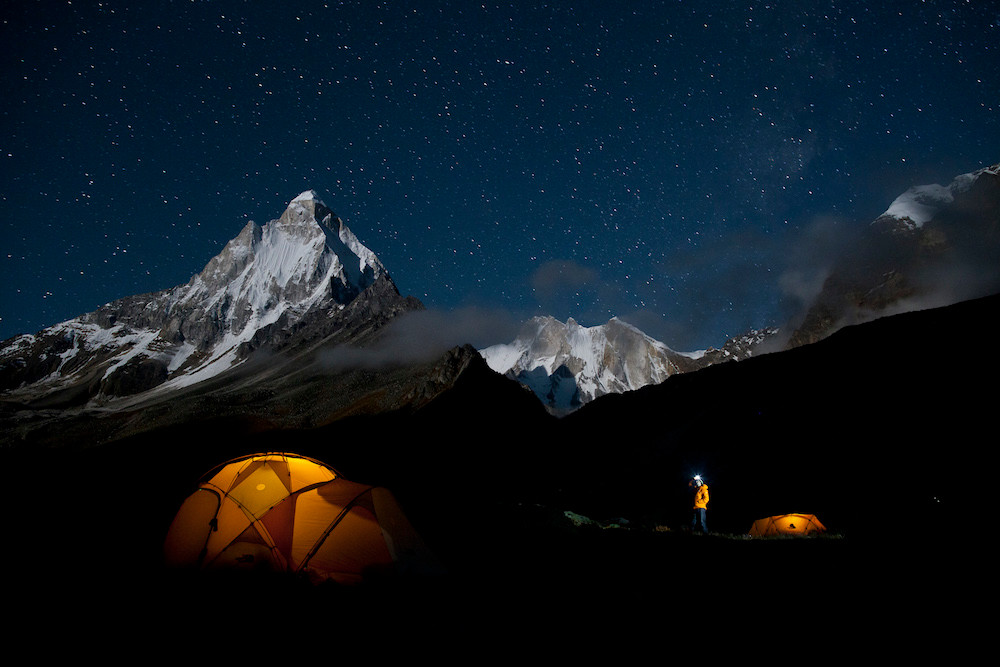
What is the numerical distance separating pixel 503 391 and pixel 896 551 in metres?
105

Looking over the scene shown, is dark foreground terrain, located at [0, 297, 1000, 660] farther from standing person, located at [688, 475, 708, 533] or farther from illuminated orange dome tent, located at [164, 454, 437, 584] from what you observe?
standing person, located at [688, 475, 708, 533]

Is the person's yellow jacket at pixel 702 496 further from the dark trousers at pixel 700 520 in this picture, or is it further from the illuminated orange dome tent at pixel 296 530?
the illuminated orange dome tent at pixel 296 530

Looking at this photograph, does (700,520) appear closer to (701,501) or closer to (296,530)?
(701,501)

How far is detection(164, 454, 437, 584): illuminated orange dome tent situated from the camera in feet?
23.0

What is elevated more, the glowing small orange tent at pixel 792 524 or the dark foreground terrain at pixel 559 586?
the dark foreground terrain at pixel 559 586

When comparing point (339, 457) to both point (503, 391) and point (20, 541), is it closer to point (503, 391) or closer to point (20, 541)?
point (503, 391)

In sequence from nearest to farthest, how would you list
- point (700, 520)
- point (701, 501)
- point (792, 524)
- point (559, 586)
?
point (559, 586), point (701, 501), point (700, 520), point (792, 524)

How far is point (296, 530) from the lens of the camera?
736 centimetres

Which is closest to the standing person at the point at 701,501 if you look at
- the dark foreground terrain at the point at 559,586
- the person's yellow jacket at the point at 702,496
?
the person's yellow jacket at the point at 702,496

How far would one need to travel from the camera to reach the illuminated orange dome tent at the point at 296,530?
7012 mm

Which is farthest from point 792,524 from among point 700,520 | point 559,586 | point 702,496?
point 559,586

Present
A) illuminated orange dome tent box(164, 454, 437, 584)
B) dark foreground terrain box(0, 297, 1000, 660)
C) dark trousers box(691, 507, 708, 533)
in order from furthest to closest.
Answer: dark trousers box(691, 507, 708, 533) → illuminated orange dome tent box(164, 454, 437, 584) → dark foreground terrain box(0, 297, 1000, 660)

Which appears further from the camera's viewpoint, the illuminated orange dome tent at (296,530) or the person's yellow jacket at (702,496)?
the person's yellow jacket at (702,496)

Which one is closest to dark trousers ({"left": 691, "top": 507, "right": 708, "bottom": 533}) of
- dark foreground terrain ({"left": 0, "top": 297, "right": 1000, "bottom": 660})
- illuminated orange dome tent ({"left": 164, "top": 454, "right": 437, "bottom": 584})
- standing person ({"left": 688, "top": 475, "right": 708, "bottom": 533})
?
standing person ({"left": 688, "top": 475, "right": 708, "bottom": 533})
